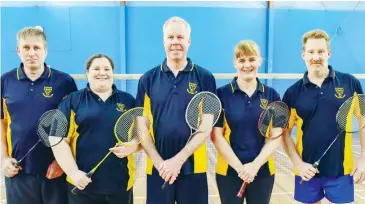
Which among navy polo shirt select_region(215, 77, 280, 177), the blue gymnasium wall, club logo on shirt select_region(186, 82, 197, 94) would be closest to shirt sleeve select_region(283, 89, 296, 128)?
navy polo shirt select_region(215, 77, 280, 177)

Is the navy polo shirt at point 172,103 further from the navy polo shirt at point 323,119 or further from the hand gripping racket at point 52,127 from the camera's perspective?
the navy polo shirt at point 323,119

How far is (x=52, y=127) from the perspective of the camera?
8.35ft

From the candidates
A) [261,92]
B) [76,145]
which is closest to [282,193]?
[261,92]

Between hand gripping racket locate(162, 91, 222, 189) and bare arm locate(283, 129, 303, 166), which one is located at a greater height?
hand gripping racket locate(162, 91, 222, 189)

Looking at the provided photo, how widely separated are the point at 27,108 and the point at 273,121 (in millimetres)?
1965

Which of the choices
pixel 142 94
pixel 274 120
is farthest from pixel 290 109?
pixel 142 94

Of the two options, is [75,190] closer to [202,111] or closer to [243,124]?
[202,111]

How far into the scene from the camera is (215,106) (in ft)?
8.47

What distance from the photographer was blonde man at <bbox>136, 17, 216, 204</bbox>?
8.38 feet

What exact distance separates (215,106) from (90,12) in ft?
27.9

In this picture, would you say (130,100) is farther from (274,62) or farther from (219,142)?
(274,62)

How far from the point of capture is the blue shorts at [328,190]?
2.83 metres

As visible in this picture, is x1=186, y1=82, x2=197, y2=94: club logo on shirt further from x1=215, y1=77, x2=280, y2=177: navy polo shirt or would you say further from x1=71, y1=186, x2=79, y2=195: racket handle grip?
x1=71, y1=186, x2=79, y2=195: racket handle grip

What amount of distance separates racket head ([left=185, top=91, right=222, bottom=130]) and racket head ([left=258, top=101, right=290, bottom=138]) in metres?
0.36
